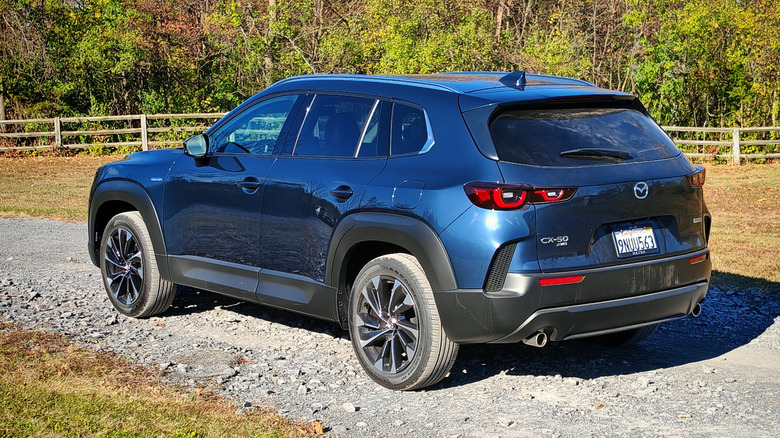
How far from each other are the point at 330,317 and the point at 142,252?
204 cm

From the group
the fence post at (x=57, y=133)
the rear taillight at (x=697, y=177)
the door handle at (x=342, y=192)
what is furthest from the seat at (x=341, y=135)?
the fence post at (x=57, y=133)

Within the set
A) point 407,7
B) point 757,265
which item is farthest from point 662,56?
point 757,265

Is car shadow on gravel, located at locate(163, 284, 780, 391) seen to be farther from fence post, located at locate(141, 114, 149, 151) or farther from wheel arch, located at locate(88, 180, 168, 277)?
fence post, located at locate(141, 114, 149, 151)

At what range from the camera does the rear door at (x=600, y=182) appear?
496cm

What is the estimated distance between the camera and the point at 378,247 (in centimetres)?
569

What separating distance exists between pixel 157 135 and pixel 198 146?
22.6 metres

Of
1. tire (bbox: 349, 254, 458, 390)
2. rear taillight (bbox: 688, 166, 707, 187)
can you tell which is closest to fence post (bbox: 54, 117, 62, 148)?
tire (bbox: 349, 254, 458, 390)

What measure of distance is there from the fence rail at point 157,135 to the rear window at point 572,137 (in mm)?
20129

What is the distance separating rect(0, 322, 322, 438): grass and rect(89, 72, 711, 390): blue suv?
935 mm

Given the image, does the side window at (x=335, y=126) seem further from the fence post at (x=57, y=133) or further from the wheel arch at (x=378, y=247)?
the fence post at (x=57, y=133)

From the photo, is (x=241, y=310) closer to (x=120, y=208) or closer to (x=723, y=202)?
(x=120, y=208)

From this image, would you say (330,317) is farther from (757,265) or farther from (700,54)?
(700,54)

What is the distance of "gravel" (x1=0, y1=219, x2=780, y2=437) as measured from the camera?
504 cm

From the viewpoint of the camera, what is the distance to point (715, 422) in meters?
5.03
